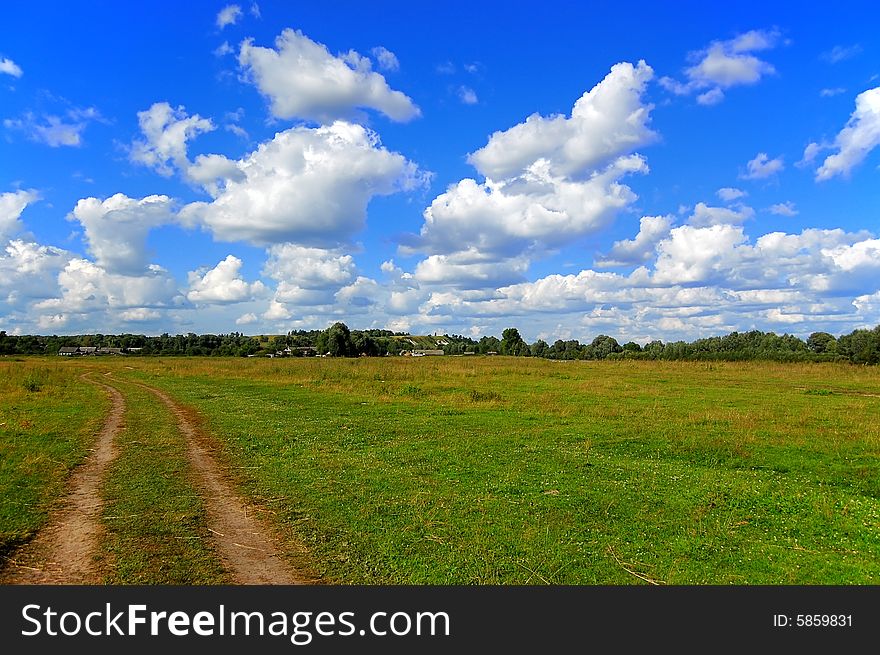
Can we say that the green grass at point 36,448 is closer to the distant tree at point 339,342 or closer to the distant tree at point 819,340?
the distant tree at point 339,342

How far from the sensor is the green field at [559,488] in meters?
7.68

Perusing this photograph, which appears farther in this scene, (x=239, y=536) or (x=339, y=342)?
(x=339, y=342)

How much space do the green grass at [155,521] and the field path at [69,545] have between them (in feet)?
0.69

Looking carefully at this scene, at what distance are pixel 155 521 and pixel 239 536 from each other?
1744 mm

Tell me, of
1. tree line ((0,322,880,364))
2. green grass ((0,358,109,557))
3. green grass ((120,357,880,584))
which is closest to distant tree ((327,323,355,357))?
tree line ((0,322,880,364))

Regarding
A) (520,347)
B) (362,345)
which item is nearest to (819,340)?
(520,347)

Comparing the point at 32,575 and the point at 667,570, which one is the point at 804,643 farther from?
the point at 32,575

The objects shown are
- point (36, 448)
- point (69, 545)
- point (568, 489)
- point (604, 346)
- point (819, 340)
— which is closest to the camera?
point (69, 545)

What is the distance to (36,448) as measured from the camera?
15547mm

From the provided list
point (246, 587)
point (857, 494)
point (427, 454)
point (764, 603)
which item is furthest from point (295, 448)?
point (857, 494)

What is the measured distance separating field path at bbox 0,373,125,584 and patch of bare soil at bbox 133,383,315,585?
1.71 meters

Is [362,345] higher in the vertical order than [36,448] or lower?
higher

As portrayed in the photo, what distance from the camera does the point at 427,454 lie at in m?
15.2

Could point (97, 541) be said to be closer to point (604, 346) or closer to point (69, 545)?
point (69, 545)
